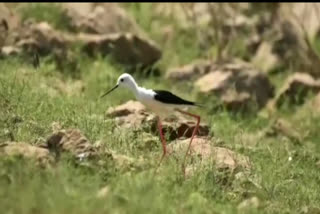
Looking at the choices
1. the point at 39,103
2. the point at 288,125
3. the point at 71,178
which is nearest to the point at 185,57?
the point at 288,125

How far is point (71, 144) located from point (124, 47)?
6.10 m

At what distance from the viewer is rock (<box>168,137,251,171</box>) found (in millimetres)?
7090

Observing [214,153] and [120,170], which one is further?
[214,153]

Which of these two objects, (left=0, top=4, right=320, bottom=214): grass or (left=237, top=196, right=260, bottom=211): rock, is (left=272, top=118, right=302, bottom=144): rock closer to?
(left=0, top=4, right=320, bottom=214): grass

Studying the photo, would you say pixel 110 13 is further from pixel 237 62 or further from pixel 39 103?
pixel 39 103

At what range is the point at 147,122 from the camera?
27.1 ft

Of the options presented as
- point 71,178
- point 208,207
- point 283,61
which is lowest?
point 283,61

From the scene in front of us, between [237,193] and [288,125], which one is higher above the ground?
[237,193]

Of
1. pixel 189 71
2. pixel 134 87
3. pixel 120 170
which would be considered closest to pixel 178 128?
pixel 134 87

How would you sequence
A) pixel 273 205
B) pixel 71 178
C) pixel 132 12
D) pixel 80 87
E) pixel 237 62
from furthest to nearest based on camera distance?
pixel 132 12 < pixel 237 62 < pixel 80 87 < pixel 273 205 < pixel 71 178

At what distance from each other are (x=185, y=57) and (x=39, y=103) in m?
5.68

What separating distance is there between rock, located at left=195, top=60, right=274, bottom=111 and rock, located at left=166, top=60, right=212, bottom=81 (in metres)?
0.12

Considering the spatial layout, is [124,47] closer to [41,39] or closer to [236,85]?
[41,39]

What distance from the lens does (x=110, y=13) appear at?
1358 cm
